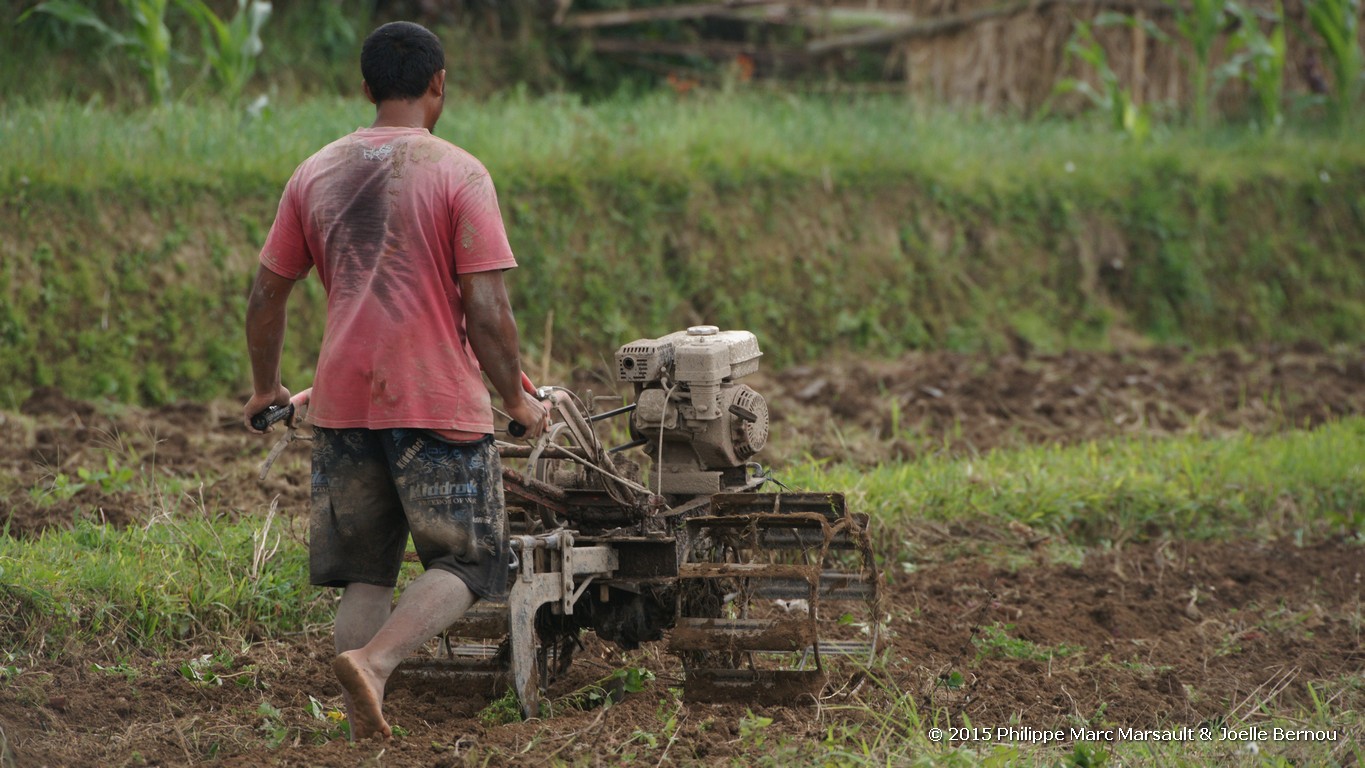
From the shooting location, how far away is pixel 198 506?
5898 millimetres

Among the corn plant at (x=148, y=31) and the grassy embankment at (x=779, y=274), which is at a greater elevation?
the corn plant at (x=148, y=31)

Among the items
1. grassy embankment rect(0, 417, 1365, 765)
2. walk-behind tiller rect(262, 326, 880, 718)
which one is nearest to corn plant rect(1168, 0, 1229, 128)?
grassy embankment rect(0, 417, 1365, 765)

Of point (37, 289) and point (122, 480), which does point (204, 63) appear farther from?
point (122, 480)

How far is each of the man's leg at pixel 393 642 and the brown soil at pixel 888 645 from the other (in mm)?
113

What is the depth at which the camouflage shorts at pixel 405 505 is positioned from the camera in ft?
12.7

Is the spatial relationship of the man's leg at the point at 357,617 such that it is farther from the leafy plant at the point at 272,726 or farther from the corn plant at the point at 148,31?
the corn plant at the point at 148,31

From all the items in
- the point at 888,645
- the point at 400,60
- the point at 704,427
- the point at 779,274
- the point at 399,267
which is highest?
the point at 400,60

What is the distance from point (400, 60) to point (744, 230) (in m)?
6.23

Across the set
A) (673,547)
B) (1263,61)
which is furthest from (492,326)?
(1263,61)

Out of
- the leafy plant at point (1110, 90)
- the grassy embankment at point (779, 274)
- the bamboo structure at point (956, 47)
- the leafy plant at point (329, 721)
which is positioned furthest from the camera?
the bamboo structure at point (956, 47)

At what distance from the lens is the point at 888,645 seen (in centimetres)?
507

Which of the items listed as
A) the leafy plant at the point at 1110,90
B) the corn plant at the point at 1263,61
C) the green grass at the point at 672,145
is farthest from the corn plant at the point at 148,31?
the corn plant at the point at 1263,61

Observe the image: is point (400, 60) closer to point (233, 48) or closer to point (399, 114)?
point (399, 114)

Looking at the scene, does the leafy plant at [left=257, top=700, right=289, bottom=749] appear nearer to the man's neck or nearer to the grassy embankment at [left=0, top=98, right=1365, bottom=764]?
the grassy embankment at [left=0, top=98, right=1365, bottom=764]
